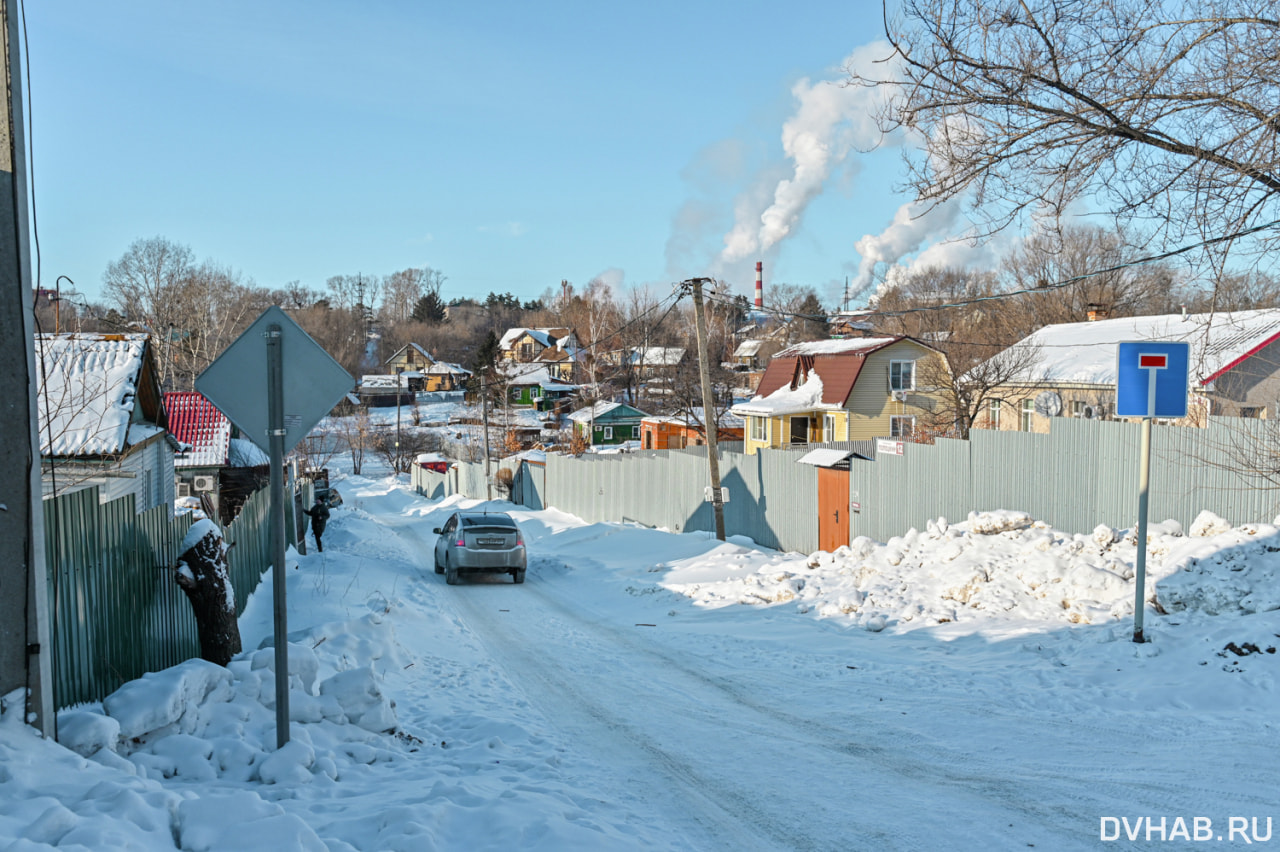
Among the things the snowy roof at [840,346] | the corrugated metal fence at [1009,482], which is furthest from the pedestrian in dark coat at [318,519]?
the snowy roof at [840,346]

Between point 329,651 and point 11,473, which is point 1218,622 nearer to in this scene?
point 329,651

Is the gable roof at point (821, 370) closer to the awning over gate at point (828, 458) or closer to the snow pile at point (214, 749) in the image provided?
the awning over gate at point (828, 458)

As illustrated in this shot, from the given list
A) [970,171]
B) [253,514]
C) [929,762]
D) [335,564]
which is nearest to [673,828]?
[929,762]

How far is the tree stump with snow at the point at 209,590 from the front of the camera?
22.1ft

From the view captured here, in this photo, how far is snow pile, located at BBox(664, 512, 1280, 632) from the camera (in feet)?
29.6

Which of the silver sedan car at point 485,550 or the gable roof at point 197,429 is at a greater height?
the gable roof at point 197,429

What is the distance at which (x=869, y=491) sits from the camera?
1633 cm

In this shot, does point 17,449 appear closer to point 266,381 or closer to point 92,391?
point 266,381

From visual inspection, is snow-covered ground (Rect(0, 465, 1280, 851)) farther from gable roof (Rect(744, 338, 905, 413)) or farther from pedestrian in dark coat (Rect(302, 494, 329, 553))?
gable roof (Rect(744, 338, 905, 413))

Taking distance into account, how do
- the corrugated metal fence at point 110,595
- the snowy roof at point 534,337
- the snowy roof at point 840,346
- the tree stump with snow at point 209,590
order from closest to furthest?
the corrugated metal fence at point 110,595, the tree stump with snow at point 209,590, the snowy roof at point 840,346, the snowy roof at point 534,337

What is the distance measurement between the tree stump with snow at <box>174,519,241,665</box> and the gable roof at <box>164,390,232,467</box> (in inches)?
788

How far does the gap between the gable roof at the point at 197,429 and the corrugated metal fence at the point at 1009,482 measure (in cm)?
1276

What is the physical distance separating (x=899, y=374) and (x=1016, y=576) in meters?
29.9

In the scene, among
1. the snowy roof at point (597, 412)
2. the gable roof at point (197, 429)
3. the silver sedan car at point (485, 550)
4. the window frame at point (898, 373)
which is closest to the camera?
the silver sedan car at point (485, 550)
